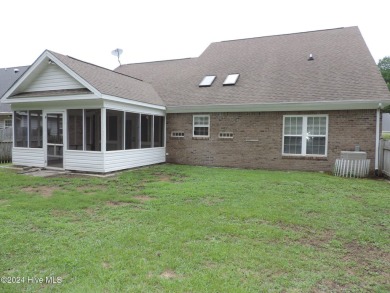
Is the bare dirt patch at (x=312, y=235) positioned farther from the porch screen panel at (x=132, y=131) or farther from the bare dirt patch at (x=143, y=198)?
the porch screen panel at (x=132, y=131)

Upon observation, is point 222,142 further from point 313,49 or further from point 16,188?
point 16,188

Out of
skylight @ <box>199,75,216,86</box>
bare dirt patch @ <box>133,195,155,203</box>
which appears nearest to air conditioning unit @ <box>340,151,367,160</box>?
skylight @ <box>199,75,216,86</box>

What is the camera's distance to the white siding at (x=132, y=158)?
1007 centimetres

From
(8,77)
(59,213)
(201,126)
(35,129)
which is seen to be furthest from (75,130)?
(8,77)

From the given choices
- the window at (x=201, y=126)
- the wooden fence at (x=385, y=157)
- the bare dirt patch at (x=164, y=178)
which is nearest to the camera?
the bare dirt patch at (x=164, y=178)

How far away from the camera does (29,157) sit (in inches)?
447

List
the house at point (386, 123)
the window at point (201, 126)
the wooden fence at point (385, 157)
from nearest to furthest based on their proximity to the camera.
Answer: the wooden fence at point (385, 157) < the window at point (201, 126) < the house at point (386, 123)

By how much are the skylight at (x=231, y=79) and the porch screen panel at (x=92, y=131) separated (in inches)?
239

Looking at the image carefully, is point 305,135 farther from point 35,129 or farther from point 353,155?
point 35,129

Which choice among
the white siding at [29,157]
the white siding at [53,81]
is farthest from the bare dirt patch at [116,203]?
the white siding at [29,157]

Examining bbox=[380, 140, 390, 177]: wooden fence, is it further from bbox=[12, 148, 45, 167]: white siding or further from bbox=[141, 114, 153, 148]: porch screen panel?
bbox=[12, 148, 45, 167]: white siding

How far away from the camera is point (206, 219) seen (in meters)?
4.96

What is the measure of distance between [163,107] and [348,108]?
7.64 meters

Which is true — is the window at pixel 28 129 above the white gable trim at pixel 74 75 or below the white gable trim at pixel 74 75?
below
